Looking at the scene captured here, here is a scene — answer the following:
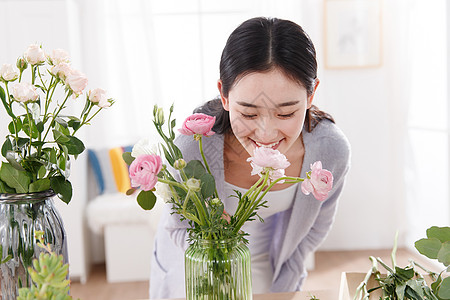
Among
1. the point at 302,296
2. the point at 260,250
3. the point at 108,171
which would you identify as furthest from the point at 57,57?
the point at 108,171

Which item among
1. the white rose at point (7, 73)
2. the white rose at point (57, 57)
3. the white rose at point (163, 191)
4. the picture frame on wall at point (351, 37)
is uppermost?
the picture frame on wall at point (351, 37)

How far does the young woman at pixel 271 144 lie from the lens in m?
1.09

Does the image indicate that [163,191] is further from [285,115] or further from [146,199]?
[285,115]

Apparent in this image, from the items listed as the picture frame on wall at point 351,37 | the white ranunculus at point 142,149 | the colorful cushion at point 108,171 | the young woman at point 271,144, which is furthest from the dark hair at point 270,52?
the picture frame on wall at point 351,37

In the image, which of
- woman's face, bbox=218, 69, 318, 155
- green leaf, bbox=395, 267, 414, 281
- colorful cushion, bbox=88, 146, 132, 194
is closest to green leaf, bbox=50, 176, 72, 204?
woman's face, bbox=218, 69, 318, 155

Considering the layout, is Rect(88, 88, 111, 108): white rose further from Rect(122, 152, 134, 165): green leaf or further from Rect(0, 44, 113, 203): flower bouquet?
Rect(122, 152, 134, 165): green leaf

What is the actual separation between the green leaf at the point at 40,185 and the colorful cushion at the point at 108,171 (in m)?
3.08

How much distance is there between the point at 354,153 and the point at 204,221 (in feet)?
11.8

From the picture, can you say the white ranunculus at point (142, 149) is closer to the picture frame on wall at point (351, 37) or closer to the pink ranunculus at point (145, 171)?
the pink ranunculus at point (145, 171)

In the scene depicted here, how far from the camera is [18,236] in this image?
86 centimetres

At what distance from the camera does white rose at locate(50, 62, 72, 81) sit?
877mm

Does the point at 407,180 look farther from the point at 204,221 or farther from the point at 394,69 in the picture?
the point at 204,221

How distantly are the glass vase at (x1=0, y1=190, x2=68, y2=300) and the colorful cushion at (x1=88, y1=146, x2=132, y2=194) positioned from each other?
308cm

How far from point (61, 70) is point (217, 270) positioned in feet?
1.45
